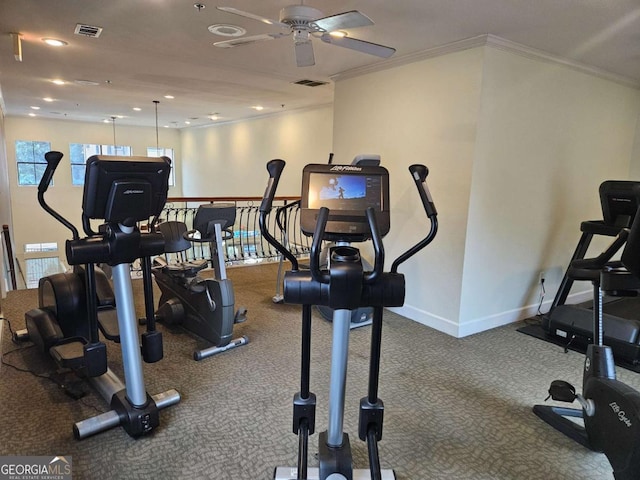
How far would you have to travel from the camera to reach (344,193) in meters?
1.77

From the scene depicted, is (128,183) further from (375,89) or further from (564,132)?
(564,132)

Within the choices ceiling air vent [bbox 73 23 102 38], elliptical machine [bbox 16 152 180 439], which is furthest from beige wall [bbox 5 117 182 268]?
elliptical machine [bbox 16 152 180 439]

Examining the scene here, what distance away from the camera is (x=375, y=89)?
4172mm

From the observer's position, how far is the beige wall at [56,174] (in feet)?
33.3

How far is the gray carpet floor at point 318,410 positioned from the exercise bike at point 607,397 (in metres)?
0.13

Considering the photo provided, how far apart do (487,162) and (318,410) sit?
2421 millimetres

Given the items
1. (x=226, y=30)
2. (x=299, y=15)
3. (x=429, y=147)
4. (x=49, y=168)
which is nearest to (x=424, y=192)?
(x=299, y=15)

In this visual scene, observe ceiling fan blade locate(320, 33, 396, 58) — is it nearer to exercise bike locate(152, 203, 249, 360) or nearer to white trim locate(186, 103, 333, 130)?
exercise bike locate(152, 203, 249, 360)

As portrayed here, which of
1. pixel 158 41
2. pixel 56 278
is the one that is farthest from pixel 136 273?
pixel 158 41

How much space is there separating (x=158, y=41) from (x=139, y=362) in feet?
8.97

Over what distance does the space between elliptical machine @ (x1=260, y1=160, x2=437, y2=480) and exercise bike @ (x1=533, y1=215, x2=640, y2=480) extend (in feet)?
3.03

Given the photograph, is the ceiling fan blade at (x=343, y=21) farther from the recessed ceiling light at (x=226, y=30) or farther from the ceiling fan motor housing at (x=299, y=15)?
the recessed ceiling light at (x=226, y=30)

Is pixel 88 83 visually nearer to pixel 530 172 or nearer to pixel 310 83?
pixel 310 83

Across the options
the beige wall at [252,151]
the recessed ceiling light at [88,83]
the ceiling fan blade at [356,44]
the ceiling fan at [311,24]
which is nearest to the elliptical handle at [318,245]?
the ceiling fan at [311,24]
